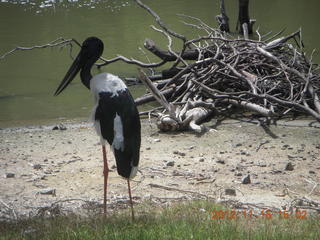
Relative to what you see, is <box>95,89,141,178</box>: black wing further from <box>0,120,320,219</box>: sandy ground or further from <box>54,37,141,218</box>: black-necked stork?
<box>0,120,320,219</box>: sandy ground

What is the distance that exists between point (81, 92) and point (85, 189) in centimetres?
507

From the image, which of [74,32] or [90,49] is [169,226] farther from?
[74,32]

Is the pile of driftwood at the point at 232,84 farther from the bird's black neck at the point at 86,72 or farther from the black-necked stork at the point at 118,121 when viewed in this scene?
the black-necked stork at the point at 118,121

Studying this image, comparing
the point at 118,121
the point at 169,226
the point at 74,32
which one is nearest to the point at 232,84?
the point at 118,121

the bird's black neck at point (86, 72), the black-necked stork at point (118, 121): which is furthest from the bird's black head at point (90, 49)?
the black-necked stork at point (118, 121)

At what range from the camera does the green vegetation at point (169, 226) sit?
13.2 feet

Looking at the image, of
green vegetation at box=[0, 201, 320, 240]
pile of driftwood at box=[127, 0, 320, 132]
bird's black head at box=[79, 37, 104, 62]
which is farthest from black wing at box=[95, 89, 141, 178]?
pile of driftwood at box=[127, 0, 320, 132]

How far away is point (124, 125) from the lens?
15.3 ft

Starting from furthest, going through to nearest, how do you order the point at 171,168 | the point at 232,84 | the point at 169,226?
the point at 232,84
the point at 171,168
the point at 169,226

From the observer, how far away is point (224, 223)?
4242 mm

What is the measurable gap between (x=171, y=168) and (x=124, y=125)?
1658 mm

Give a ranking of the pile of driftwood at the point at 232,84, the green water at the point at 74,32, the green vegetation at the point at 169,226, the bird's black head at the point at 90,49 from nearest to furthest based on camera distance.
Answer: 1. the green vegetation at the point at 169,226
2. the bird's black head at the point at 90,49
3. the pile of driftwood at the point at 232,84
4. the green water at the point at 74,32

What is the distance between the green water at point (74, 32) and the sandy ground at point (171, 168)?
1.93m

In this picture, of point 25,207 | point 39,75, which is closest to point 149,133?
point 25,207
